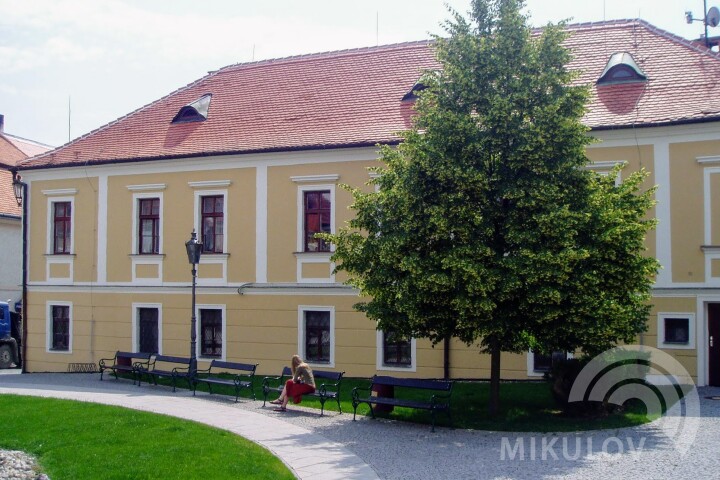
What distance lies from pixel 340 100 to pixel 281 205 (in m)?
3.79

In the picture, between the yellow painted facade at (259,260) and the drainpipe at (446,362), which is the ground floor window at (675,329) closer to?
the yellow painted facade at (259,260)

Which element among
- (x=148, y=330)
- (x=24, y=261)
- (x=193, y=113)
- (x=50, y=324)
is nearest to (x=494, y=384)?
(x=148, y=330)

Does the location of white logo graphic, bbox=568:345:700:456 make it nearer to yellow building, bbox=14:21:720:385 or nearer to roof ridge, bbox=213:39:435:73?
yellow building, bbox=14:21:720:385

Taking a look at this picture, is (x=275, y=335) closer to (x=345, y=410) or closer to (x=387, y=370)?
(x=387, y=370)

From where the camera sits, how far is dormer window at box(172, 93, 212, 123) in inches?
944

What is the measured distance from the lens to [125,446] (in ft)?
37.7

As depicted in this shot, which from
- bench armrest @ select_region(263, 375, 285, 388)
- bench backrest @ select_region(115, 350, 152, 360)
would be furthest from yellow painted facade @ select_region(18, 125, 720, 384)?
bench armrest @ select_region(263, 375, 285, 388)

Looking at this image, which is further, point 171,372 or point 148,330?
point 148,330

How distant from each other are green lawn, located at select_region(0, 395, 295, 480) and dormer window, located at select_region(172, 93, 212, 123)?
37.1ft

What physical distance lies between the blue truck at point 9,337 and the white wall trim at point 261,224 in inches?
506

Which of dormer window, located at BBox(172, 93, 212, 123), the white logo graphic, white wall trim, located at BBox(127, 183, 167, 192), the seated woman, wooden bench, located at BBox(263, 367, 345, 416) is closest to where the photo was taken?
the white logo graphic

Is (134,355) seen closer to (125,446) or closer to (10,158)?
(125,446)

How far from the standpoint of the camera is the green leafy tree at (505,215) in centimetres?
1266

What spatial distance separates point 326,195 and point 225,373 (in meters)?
5.67
